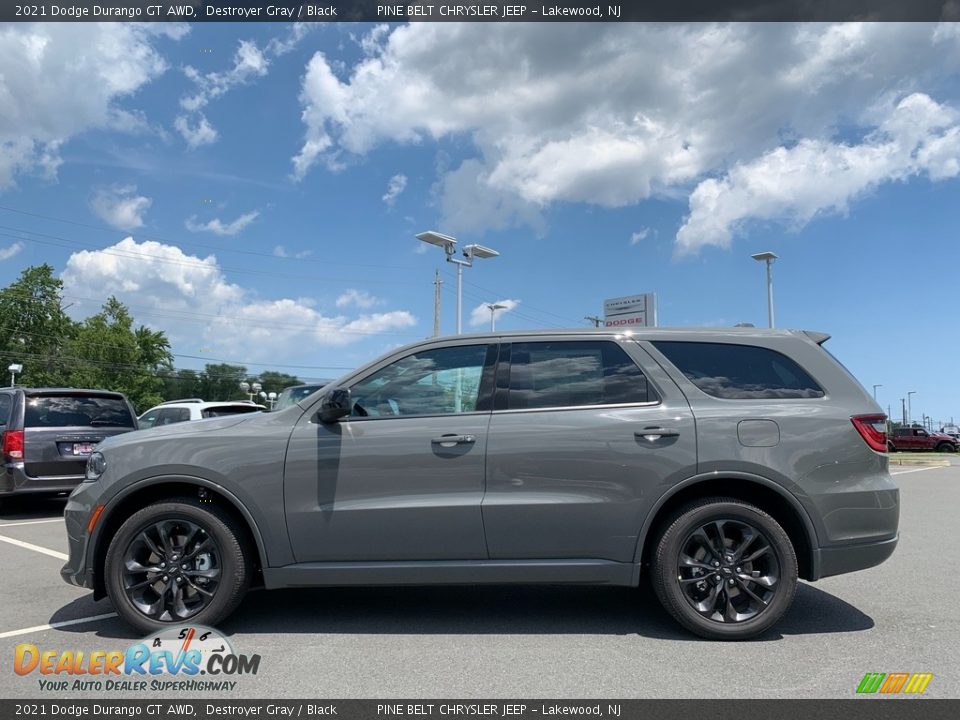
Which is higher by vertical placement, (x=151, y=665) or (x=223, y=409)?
(x=223, y=409)

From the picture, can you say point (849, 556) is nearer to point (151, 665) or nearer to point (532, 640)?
point (532, 640)

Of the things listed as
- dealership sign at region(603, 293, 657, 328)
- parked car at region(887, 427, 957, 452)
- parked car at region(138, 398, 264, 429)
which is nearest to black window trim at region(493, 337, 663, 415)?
parked car at region(138, 398, 264, 429)

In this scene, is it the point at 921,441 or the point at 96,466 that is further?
the point at 921,441

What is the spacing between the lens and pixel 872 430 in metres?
4.30

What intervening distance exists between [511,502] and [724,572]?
52.0 inches

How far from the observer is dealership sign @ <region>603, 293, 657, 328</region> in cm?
2901

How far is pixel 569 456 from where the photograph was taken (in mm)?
4230

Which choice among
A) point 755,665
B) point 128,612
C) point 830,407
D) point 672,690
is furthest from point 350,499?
point 830,407

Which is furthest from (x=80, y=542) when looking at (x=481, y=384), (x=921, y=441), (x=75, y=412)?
(x=921, y=441)

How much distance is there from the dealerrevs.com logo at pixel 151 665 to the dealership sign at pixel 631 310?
25.3 meters

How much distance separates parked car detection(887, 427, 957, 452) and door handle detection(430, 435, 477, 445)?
45.0 meters

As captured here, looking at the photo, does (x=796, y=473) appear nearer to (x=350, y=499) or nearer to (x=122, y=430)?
(x=350, y=499)

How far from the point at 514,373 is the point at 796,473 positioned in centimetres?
178

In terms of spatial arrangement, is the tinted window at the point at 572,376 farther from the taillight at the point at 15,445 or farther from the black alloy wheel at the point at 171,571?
the taillight at the point at 15,445
